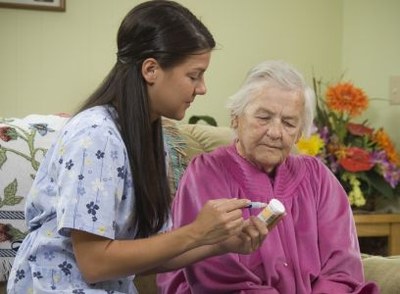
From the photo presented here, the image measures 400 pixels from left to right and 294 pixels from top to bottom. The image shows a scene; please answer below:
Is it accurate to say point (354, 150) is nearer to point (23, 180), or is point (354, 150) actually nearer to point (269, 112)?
point (269, 112)

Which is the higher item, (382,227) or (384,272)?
(384,272)

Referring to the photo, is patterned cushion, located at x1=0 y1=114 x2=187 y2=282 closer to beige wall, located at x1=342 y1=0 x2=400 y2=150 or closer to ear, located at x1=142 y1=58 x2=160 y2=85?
ear, located at x1=142 y1=58 x2=160 y2=85

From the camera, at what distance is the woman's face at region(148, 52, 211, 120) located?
118 centimetres

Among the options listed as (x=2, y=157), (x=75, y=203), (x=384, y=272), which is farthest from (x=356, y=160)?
(x=75, y=203)

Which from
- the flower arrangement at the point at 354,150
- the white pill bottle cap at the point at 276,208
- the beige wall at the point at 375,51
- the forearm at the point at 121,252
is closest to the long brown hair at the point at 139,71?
the forearm at the point at 121,252

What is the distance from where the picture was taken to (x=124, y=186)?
115cm

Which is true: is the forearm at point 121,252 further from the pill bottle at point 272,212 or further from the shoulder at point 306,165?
the shoulder at point 306,165

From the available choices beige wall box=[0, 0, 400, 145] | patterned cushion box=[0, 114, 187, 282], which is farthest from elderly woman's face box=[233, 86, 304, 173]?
beige wall box=[0, 0, 400, 145]

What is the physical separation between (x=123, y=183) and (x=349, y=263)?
0.72 metres

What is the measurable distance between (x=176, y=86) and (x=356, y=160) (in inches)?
56.8

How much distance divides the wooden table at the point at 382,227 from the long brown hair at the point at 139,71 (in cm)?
144

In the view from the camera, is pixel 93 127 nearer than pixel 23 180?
Yes

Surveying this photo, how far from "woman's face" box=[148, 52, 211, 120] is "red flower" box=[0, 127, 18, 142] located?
0.63 metres

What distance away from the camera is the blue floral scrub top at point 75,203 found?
1069mm
